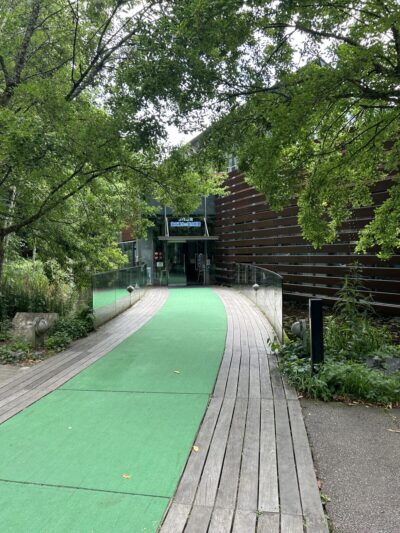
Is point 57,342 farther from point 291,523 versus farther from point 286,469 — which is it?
point 291,523

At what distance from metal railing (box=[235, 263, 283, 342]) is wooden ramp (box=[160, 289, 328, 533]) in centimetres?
248

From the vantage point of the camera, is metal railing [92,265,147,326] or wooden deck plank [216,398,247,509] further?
metal railing [92,265,147,326]

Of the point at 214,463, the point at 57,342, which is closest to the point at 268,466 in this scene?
the point at 214,463

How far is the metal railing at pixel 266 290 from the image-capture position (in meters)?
7.30

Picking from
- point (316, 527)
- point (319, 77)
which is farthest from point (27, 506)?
point (319, 77)

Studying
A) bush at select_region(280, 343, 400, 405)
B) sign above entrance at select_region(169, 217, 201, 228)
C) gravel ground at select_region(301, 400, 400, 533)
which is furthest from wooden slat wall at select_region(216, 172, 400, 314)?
gravel ground at select_region(301, 400, 400, 533)

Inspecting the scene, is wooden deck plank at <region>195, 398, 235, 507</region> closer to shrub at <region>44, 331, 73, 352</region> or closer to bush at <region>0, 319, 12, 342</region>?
shrub at <region>44, 331, 73, 352</region>

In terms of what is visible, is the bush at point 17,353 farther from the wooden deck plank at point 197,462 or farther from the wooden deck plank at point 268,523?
the wooden deck plank at point 268,523

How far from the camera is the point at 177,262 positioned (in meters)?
19.9

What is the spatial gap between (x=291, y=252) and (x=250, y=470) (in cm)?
1102

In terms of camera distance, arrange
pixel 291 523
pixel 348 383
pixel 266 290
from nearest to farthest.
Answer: pixel 291 523 < pixel 348 383 < pixel 266 290

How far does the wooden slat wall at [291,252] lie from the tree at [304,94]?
83.5 inches

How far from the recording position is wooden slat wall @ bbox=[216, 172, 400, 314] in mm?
9510

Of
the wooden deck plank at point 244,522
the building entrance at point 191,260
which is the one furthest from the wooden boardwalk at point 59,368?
the building entrance at point 191,260
